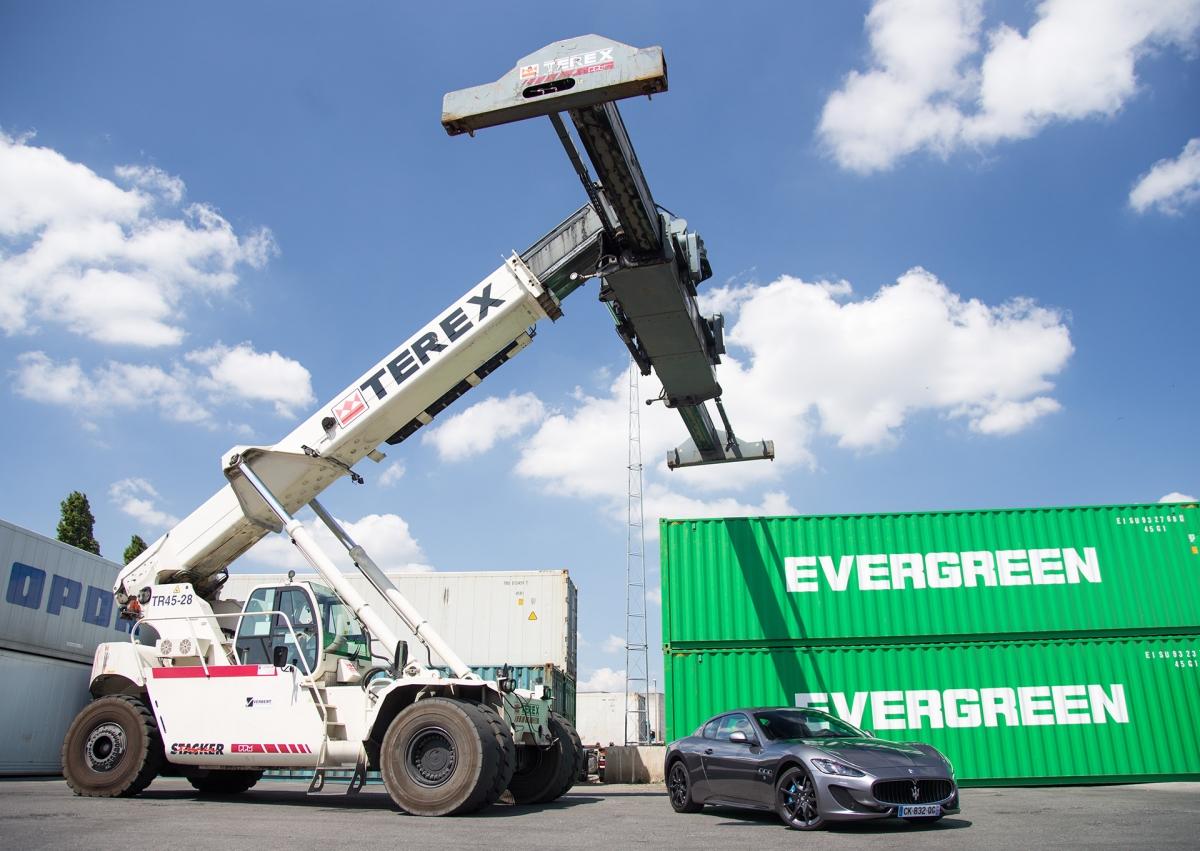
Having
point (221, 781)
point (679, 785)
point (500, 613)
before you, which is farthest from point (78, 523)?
point (679, 785)

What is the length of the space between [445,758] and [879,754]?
13.9ft

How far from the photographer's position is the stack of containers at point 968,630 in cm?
1345

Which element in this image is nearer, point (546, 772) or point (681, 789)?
point (681, 789)

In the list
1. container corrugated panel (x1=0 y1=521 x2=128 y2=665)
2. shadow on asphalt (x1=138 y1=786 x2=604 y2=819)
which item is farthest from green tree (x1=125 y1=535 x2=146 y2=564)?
shadow on asphalt (x1=138 y1=786 x2=604 y2=819)

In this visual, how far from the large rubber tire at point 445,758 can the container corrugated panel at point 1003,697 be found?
5.81m

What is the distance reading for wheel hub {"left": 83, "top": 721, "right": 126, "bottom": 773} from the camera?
993 cm

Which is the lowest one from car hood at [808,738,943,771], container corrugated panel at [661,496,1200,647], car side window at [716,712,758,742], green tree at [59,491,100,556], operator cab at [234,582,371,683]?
car hood at [808,738,943,771]

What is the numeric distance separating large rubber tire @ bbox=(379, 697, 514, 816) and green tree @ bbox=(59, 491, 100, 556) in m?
30.1

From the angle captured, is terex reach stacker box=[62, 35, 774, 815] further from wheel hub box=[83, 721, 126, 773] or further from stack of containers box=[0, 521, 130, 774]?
stack of containers box=[0, 521, 130, 774]

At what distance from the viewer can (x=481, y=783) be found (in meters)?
8.21

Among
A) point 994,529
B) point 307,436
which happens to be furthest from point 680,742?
point 994,529

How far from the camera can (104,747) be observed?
9.99 metres

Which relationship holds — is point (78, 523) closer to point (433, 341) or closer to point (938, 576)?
point (433, 341)

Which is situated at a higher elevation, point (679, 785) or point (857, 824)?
point (679, 785)
